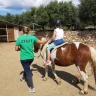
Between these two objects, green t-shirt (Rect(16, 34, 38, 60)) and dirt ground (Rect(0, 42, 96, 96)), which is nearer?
green t-shirt (Rect(16, 34, 38, 60))

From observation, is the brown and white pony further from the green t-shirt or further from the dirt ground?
the green t-shirt

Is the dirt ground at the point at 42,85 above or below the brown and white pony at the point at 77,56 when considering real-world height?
below

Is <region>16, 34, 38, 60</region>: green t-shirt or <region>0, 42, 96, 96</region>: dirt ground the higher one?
<region>16, 34, 38, 60</region>: green t-shirt

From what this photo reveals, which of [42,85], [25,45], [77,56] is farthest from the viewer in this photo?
[42,85]

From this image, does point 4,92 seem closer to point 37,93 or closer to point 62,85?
point 37,93

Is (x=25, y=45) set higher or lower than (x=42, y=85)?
higher

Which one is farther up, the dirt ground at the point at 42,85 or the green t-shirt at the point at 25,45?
the green t-shirt at the point at 25,45

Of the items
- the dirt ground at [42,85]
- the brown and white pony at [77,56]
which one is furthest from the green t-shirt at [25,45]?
the dirt ground at [42,85]

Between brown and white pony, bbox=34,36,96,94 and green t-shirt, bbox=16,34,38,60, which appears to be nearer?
green t-shirt, bbox=16,34,38,60

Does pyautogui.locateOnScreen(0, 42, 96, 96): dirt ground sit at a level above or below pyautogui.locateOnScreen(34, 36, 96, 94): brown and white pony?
below

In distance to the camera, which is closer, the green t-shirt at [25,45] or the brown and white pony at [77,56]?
the green t-shirt at [25,45]

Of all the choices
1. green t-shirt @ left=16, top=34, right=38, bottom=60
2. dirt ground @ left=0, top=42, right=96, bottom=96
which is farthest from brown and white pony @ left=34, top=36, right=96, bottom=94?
green t-shirt @ left=16, top=34, right=38, bottom=60

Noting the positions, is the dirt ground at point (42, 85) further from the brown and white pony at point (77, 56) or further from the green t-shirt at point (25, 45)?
the green t-shirt at point (25, 45)

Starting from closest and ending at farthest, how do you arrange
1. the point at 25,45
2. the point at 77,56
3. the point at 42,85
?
the point at 25,45, the point at 77,56, the point at 42,85
